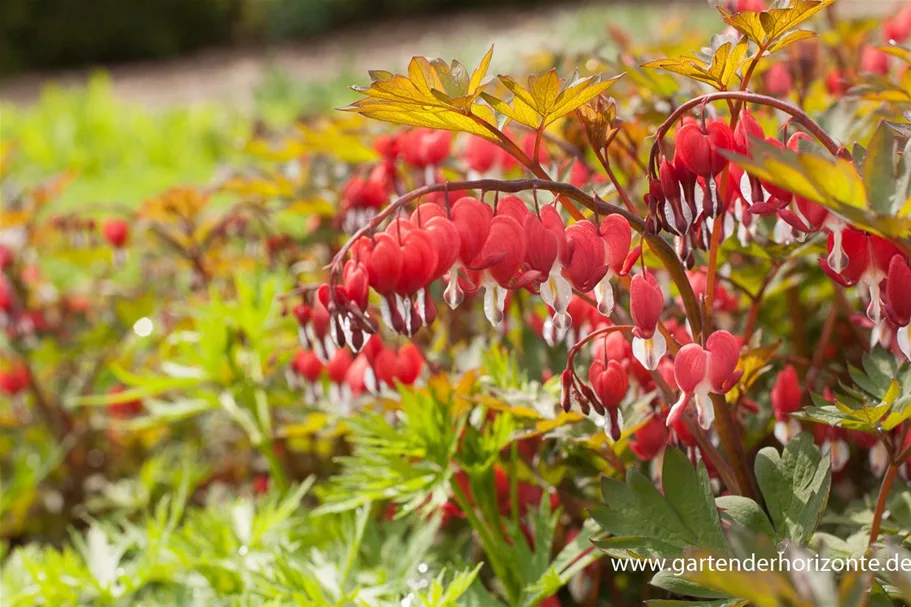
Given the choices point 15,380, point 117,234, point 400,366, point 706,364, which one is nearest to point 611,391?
point 706,364

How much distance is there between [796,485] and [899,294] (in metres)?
0.24

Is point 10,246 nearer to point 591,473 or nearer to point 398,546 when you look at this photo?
point 398,546

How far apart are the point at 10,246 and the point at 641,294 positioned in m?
1.68

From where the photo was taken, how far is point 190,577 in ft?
4.87

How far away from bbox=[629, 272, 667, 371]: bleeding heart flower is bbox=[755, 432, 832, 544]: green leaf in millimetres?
204

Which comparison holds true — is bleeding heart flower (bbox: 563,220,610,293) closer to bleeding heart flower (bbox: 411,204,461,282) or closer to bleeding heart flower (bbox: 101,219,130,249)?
bleeding heart flower (bbox: 411,204,461,282)

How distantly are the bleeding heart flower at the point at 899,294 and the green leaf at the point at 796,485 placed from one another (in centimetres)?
17

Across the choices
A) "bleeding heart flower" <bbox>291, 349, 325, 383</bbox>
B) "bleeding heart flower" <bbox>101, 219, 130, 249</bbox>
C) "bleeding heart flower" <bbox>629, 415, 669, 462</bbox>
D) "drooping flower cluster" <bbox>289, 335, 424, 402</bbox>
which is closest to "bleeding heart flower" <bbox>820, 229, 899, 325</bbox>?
"bleeding heart flower" <bbox>629, 415, 669, 462</bbox>

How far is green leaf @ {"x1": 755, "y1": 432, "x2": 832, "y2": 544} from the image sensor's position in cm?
92

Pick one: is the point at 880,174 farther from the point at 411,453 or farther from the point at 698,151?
the point at 411,453

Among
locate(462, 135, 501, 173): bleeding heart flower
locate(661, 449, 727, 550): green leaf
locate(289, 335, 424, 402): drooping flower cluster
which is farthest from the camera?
locate(462, 135, 501, 173): bleeding heart flower

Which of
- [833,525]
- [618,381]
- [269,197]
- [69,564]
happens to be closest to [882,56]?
[833,525]

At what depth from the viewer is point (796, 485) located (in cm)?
95


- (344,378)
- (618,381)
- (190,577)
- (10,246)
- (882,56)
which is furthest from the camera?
(10,246)
